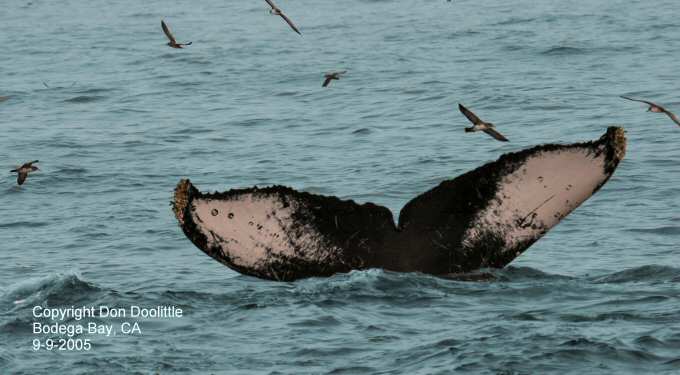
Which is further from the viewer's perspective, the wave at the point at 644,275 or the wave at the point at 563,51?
the wave at the point at 563,51

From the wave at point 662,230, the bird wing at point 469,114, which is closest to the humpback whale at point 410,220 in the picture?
the bird wing at point 469,114

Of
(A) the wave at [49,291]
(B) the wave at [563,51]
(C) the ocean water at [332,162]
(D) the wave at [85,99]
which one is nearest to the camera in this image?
(C) the ocean water at [332,162]

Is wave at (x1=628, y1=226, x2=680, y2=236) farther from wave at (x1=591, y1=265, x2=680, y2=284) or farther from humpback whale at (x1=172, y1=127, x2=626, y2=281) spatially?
humpback whale at (x1=172, y1=127, x2=626, y2=281)

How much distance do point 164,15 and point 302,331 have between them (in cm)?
3383

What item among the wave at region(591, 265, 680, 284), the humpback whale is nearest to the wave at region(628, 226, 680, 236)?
the wave at region(591, 265, 680, 284)

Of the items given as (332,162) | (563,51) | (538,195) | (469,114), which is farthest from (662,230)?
(563,51)

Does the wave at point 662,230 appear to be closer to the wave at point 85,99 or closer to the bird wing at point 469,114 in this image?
the bird wing at point 469,114

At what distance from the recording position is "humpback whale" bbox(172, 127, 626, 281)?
31.4ft

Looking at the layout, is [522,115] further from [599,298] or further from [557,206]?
[557,206]

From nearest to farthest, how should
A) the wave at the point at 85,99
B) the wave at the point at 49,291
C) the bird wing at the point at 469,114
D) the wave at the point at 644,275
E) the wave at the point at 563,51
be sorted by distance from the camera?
the wave at the point at 49,291
the bird wing at the point at 469,114
the wave at the point at 644,275
the wave at the point at 85,99
the wave at the point at 563,51

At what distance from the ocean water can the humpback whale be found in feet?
1.89

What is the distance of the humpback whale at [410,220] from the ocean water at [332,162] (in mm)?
575

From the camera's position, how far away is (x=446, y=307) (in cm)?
1100

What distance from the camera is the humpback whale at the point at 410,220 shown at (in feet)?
31.4
